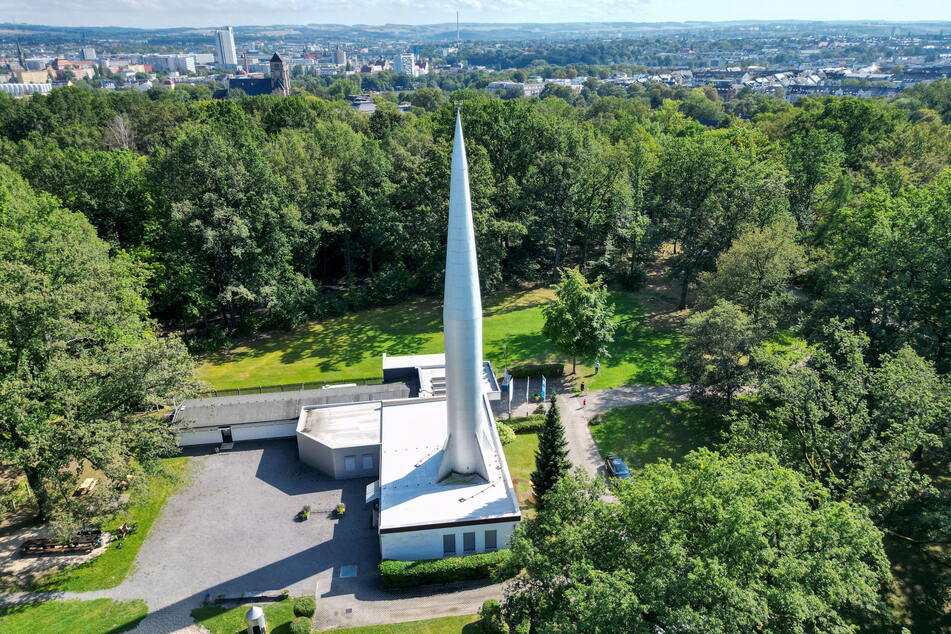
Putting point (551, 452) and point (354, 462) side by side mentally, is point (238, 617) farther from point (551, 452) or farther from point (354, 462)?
point (551, 452)

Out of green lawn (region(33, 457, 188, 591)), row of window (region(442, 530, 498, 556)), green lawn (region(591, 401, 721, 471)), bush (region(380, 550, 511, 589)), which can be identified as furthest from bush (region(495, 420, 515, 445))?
green lawn (region(33, 457, 188, 591))

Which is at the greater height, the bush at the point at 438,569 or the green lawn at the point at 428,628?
the bush at the point at 438,569

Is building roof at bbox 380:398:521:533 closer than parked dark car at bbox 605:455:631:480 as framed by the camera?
Yes

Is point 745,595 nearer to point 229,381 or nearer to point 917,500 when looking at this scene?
point 917,500

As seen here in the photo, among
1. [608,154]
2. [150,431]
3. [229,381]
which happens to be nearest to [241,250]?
[229,381]

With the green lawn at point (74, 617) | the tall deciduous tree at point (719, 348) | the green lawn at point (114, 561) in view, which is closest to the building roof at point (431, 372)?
the tall deciduous tree at point (719, 348)

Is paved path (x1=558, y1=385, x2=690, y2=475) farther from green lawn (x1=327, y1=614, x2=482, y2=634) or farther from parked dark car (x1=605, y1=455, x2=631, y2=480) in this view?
green lawn (x1=327, y1=614, x2=482, y2=634)

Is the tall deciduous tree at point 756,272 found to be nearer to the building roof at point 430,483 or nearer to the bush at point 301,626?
the building roof at point 430,483
